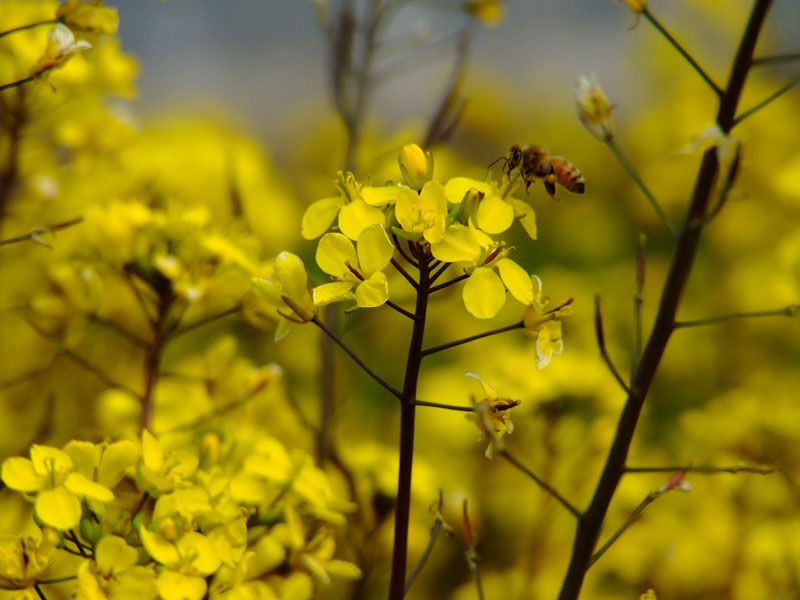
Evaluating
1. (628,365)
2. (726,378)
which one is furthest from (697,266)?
(628,365)

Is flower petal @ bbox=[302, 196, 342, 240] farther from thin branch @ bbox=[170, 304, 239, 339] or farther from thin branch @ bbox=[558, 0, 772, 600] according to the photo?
thin branch @ bbox=[170, 304, 239, 339]

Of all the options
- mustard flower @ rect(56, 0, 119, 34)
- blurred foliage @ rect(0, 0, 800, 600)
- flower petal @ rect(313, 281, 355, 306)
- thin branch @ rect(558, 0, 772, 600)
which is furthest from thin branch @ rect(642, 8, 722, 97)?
mustard flower @ rect(56, 0, 119, 34)

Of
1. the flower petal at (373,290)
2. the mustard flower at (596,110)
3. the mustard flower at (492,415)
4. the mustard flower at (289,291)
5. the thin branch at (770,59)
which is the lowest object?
the mustard flower at (492,415)

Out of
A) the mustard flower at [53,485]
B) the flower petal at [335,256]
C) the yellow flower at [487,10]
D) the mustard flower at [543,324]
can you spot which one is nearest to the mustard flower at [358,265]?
the flower petal at [335,256]

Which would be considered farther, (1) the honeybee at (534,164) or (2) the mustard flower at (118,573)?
(1) the honeybee at (534,164)

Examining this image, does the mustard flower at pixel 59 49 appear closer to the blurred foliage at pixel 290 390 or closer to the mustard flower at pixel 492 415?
the blurred foliage at pixel 290 390

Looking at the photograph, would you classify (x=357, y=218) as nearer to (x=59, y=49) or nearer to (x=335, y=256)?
(x=335, y=256)

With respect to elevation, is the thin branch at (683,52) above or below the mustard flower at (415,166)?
above
